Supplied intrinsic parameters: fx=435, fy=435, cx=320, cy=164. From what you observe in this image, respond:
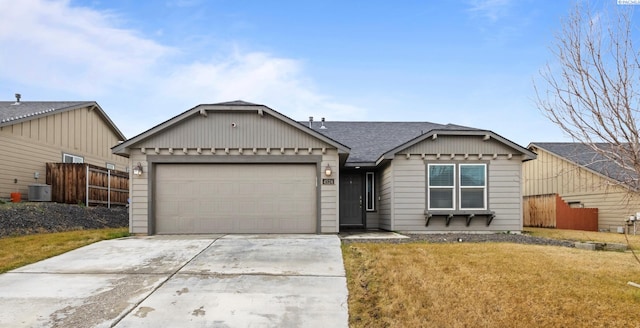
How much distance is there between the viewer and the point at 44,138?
57.1 feet

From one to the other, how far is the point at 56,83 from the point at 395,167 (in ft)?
54.8

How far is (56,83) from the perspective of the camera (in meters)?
20.2

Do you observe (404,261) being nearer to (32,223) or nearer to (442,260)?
(442,260)

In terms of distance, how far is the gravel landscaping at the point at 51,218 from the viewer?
12.0m

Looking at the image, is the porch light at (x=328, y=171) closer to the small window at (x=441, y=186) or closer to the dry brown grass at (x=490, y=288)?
the small window at (x=441, y=186)

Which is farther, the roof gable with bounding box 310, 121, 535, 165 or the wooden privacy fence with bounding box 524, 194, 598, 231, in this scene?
the wooden privacy fence with bounding box 524, 194, 598, 231

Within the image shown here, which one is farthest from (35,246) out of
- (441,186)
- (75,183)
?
(441,186)

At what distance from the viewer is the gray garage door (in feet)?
39.3

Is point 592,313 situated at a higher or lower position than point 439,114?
lower

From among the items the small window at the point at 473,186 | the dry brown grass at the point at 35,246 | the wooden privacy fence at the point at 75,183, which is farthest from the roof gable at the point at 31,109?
the small window at the point at 473,186

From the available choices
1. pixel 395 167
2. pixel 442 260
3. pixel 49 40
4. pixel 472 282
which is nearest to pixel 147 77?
pixel 49 40

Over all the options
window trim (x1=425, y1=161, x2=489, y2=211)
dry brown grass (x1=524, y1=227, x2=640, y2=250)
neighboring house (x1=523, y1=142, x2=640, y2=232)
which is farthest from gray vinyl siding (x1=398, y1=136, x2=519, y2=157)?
neighboring house (x1=523, y1=142, x2=640, y2=232)

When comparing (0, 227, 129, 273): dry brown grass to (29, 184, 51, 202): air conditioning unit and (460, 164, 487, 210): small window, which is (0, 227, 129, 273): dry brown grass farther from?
(460, 164, 487, 210): small window

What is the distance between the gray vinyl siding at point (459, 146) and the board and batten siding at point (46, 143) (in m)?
13.7
